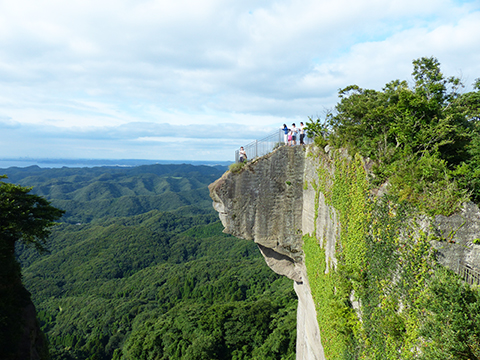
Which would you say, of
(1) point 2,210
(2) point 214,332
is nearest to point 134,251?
(2) point 214,332

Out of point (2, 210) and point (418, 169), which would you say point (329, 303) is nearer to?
point (418, 169)

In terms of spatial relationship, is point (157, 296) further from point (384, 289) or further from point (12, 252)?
point (384, 289)

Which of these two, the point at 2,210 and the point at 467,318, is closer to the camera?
the point at 467,318

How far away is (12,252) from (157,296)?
7301cm

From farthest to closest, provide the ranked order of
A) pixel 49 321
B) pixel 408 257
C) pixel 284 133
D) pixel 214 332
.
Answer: pixel 49 321
pixel 214 332
pixel 284 133
pixel 408 257

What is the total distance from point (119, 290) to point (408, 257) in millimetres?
106276

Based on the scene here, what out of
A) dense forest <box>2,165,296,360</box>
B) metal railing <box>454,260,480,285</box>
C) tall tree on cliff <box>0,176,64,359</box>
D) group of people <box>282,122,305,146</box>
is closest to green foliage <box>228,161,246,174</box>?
group of people <box>282,122,305,146</box>

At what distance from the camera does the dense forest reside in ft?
126

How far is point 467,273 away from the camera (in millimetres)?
5539

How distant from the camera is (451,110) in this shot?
8.66 meters

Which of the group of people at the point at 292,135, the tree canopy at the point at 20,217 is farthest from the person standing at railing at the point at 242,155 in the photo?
the tree canopy at the point at 20,217

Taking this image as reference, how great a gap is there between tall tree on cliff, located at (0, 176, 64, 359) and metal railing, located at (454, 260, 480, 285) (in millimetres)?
23630

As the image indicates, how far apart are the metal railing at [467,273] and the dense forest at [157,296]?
83.0 ft

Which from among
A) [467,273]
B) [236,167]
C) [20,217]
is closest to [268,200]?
[236,167]
